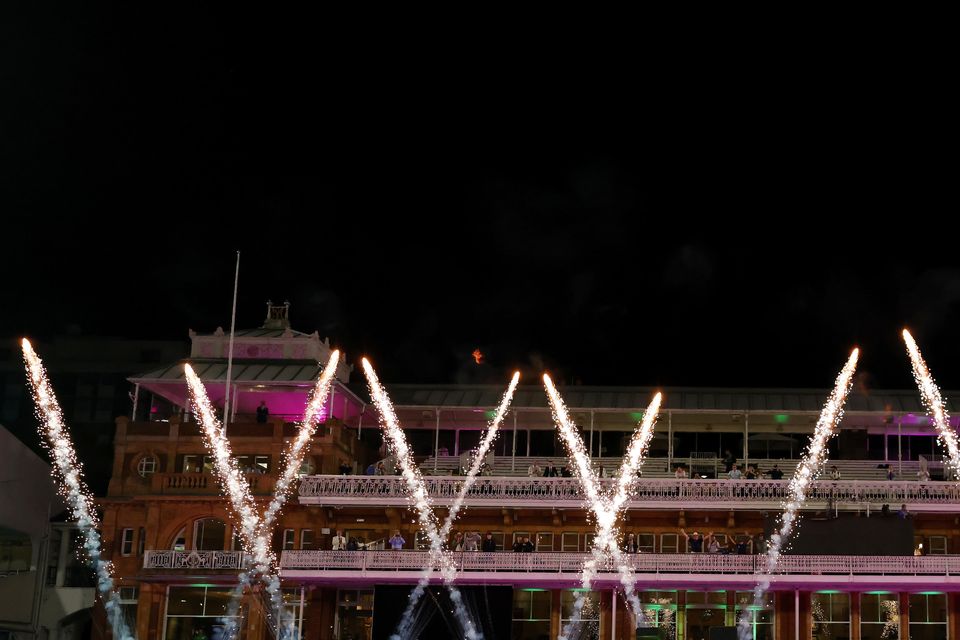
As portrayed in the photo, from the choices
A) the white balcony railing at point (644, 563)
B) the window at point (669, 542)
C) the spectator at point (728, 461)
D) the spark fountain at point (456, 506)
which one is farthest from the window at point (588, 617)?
the spectator at point (728, 461)

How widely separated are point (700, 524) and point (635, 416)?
6.35 meters

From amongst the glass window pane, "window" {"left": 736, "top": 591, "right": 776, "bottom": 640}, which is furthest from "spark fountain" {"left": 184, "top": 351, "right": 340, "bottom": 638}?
"window" {"left": 736, "top": 591, "right": 776, "bottom": 640}

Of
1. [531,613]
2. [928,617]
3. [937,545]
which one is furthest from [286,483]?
[937,545]

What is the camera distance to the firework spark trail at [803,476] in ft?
174

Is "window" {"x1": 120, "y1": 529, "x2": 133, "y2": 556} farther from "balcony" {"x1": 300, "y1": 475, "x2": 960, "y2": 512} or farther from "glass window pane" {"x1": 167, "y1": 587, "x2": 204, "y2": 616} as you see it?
"balcony" {"x1": 300, "y1": 475, "x2": 960, "y2": 512}

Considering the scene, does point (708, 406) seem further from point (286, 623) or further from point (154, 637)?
point (154, 637)

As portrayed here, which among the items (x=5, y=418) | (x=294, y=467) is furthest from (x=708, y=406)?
(x=5, y=418)

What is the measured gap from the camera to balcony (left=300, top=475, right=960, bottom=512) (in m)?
55.1

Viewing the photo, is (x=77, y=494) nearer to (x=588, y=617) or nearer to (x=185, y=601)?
(x=185, y=601)

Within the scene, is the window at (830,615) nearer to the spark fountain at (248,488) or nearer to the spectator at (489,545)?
the spectator at (489,545)

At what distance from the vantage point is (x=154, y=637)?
183ft

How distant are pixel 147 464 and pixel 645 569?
20625 mm

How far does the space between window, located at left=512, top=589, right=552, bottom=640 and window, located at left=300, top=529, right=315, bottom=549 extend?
8300 mm

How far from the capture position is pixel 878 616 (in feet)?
181
